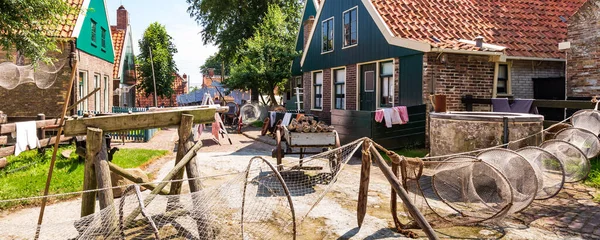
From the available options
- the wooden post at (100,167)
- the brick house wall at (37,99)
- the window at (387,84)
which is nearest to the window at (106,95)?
the brick house wall at (37,99)

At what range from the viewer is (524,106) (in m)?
10.9

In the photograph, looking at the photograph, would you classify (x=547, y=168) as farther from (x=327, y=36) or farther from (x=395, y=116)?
(x=327, y=36)

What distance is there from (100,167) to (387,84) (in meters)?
11.1

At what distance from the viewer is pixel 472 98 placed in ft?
40.4

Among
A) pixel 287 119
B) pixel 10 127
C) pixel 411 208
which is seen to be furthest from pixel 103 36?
pixel 411 208

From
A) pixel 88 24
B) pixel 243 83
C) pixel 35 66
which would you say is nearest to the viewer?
pixel 35 66

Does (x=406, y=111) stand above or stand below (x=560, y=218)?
above

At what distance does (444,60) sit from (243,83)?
15.8 m

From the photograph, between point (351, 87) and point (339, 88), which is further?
point (339, 88)

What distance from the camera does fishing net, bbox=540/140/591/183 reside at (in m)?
7.20

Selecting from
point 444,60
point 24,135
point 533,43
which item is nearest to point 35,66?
point 24,135

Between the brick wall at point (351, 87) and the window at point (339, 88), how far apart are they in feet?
1.33

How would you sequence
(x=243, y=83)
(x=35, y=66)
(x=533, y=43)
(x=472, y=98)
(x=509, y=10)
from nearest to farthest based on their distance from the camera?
(x=35, y=66), (x=472, y=98), (x=533, y=43), (x=509, y=10), (x=243, y=83)

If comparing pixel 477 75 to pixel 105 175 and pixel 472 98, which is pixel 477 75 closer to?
pixel 472 98
